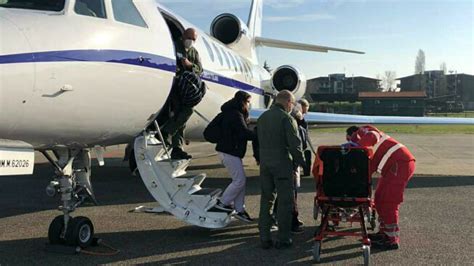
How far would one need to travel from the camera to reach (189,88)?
719 cm

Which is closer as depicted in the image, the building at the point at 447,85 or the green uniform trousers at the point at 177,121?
the green uniform trousers at the point at 177,121

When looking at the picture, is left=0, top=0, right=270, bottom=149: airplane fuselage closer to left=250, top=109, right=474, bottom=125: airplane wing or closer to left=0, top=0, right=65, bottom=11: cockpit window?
left=0, top=0, right=65, bottom=11: cockpit window

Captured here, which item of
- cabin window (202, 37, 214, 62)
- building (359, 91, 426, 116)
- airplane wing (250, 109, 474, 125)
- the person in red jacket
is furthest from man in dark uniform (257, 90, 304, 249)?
building (359, 91, 426, 116)

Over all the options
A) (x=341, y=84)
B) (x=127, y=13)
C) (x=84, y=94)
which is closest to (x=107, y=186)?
(x=127, y=13)

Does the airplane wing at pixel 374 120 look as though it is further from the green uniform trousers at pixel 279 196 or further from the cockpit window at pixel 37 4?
the cockpit window at pixel 37 4

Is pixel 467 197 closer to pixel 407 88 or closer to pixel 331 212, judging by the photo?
pixel 331 212

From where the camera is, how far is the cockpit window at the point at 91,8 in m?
5.64

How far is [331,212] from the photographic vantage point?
6383 millimetres

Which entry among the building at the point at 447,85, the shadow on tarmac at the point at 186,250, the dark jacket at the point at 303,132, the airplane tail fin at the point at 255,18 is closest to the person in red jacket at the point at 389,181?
the shadow on tarmac at the point at 186,250

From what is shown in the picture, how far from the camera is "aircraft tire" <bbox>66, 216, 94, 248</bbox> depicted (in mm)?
5992

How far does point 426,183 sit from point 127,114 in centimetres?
822

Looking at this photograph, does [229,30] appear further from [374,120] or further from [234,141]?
[234,141]

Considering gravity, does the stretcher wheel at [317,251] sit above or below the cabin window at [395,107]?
below

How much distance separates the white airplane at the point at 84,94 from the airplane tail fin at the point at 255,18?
48.4ft
